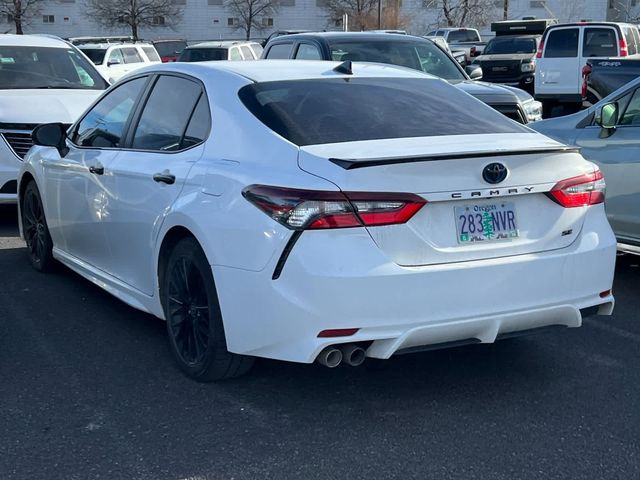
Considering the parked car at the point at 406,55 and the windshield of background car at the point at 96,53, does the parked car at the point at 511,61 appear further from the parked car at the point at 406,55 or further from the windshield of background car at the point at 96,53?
the parked car at the point at 406,55

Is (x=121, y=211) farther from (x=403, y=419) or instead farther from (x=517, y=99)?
(x=517, y=99)

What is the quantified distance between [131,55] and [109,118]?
20.6 m

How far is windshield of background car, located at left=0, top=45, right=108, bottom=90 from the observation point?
1011 cm

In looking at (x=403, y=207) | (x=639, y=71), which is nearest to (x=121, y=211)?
(x=403, y=207)

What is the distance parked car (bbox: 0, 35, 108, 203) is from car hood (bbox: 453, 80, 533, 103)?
404 cm

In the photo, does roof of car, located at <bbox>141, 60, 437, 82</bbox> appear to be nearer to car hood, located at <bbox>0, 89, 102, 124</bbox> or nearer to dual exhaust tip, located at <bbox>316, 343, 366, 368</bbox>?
dual exhaust tip, located at <bbox>316, 343, 366, 368</bbox>

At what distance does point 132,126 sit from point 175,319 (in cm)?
131

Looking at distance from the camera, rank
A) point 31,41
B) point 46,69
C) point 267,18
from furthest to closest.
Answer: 1. point 267,18
2. point 31,41
3. point 46,69

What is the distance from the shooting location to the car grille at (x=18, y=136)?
348 inches

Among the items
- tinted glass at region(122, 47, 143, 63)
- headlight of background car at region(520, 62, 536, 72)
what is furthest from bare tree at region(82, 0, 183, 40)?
headlight of background car at region(520, 62, 536, 72)

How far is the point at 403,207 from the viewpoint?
3.86 meters

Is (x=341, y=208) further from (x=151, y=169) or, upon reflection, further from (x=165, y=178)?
(x=151, y=169)

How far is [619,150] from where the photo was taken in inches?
262

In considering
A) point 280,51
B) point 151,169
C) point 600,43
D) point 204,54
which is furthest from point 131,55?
point 151,169
